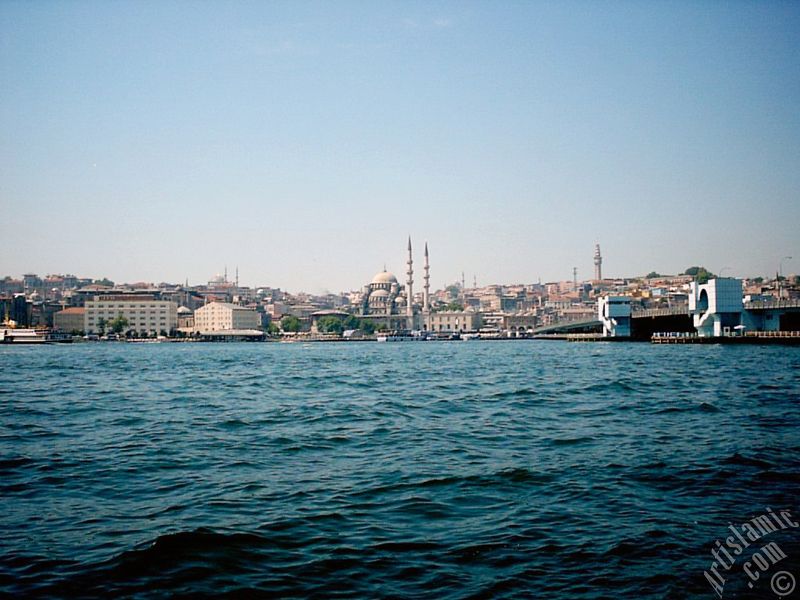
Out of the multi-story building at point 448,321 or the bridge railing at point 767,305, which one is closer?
the bridge railing at point 767,305

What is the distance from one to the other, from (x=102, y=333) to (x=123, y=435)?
114 metres

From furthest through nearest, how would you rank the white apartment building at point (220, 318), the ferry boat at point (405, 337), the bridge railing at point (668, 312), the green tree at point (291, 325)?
the green tree at point (291, 325) < the ferry boat at point (405, 337) < the white apartment building at point (220, 318) < the bridge railing at point (668, 312)

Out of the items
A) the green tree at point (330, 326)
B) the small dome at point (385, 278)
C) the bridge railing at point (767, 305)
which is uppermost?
the small dome at point (385, 278)

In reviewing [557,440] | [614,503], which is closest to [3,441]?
[557,440]

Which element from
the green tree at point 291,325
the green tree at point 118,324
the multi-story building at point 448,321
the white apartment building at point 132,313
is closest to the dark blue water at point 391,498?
the green tree at point 118,324

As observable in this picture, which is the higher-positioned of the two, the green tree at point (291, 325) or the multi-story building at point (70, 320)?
the multi-story building at point (70, 320)

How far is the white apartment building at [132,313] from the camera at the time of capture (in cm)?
12238

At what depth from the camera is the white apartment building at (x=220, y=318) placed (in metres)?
125

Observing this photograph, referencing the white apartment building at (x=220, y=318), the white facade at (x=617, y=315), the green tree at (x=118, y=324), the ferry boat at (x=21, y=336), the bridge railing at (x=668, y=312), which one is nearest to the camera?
the bridge railing at (x=668, y=312)

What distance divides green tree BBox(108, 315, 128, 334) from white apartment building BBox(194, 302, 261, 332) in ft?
37.3

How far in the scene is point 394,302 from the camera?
149m

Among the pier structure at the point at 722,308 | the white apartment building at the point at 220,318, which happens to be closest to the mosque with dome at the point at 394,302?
the white apartment building at the point at 220,318

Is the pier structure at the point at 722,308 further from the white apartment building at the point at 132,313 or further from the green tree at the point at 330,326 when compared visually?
the white apartment building at the point at 132,313

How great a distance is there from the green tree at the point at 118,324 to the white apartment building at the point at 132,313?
1.29m
